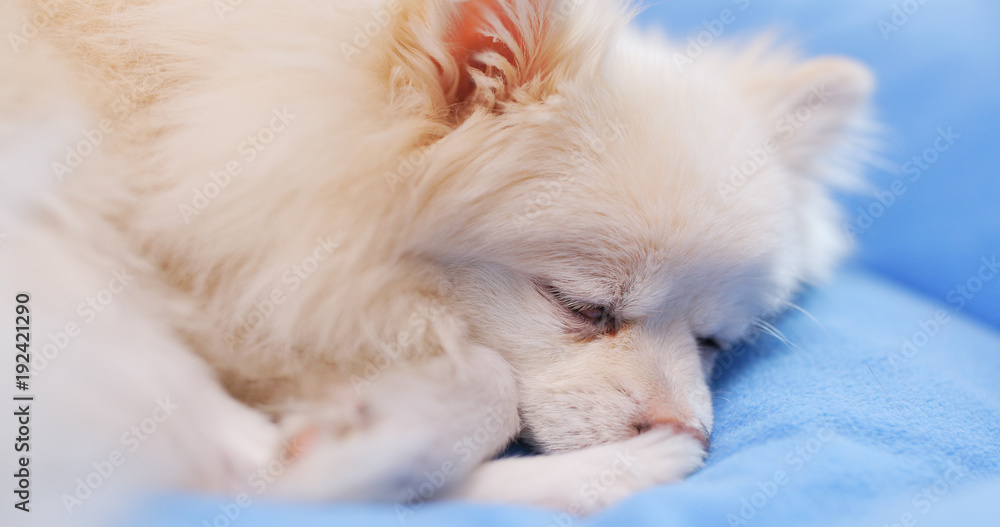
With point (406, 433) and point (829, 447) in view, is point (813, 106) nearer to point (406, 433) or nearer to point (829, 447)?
point (829, 447)

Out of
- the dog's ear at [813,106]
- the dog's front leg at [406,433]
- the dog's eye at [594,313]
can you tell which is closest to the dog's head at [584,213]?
the dog's eye at [594,313]

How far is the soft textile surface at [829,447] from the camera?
104 cm

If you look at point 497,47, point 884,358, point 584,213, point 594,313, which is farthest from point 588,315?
point 884,358

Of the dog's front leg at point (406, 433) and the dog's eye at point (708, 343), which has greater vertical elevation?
the dog's front leg at point (406, 433)

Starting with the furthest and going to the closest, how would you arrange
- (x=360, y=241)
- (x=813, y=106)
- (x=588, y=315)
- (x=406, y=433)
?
(x=813, y=106), (x=588, y=315), (x=360, y=241), (x=406, y=433)

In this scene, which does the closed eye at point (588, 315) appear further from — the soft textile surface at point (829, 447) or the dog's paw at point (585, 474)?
the soft textile surface at point (829, 447)

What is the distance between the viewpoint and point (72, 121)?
42.8 inches

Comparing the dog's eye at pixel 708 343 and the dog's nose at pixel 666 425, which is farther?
the dog's eye at pixel 708 343

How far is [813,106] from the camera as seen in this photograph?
5.87 feet

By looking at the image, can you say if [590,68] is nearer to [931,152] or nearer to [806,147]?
[806,147]

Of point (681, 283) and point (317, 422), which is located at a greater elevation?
point (681, 283)

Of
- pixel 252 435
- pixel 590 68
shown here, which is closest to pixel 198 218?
pixel 252 435

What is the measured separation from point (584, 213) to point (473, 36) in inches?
15.4

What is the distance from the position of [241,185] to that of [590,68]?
0.71 m
